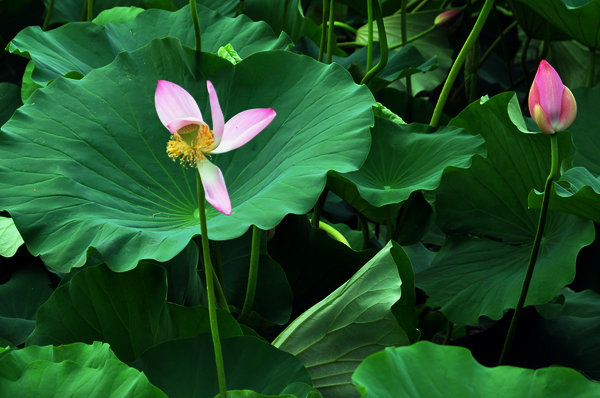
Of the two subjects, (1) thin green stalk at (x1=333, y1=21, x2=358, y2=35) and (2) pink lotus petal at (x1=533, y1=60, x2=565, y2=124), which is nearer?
(2) pink lotus petal at (x1=533, y1=60, x2=565, y2=124)

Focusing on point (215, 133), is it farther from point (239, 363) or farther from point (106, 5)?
point (106, 5)

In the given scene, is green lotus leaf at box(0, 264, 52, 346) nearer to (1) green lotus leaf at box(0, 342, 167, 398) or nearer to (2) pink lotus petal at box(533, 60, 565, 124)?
(1) green lotus leaf at box(0, 342, 167, 398)

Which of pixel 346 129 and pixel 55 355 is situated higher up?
pixel 346 129

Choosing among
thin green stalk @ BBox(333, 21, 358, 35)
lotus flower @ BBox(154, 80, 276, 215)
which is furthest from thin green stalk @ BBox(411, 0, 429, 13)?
lotus flower @ BBox(154, 80, 276, 215)

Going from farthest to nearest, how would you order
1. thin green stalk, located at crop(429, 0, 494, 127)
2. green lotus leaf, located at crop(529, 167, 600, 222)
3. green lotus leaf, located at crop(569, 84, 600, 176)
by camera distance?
green lotus leaf, located at crop(569, 84, 600, 176) < thin green stalk, located at crop(429, 0, 494, 127) < green lotus leaf, located at crop(529, 167, 600, 222)

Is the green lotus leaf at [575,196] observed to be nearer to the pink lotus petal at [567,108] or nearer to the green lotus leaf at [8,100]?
the pink lotus petal at [567,108]

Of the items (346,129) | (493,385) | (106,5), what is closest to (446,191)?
(346,129)

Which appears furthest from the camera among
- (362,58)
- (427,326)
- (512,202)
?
(362,58)

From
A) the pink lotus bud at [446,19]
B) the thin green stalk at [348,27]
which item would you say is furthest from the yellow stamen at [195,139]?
the thin green stalk at [348,27]
